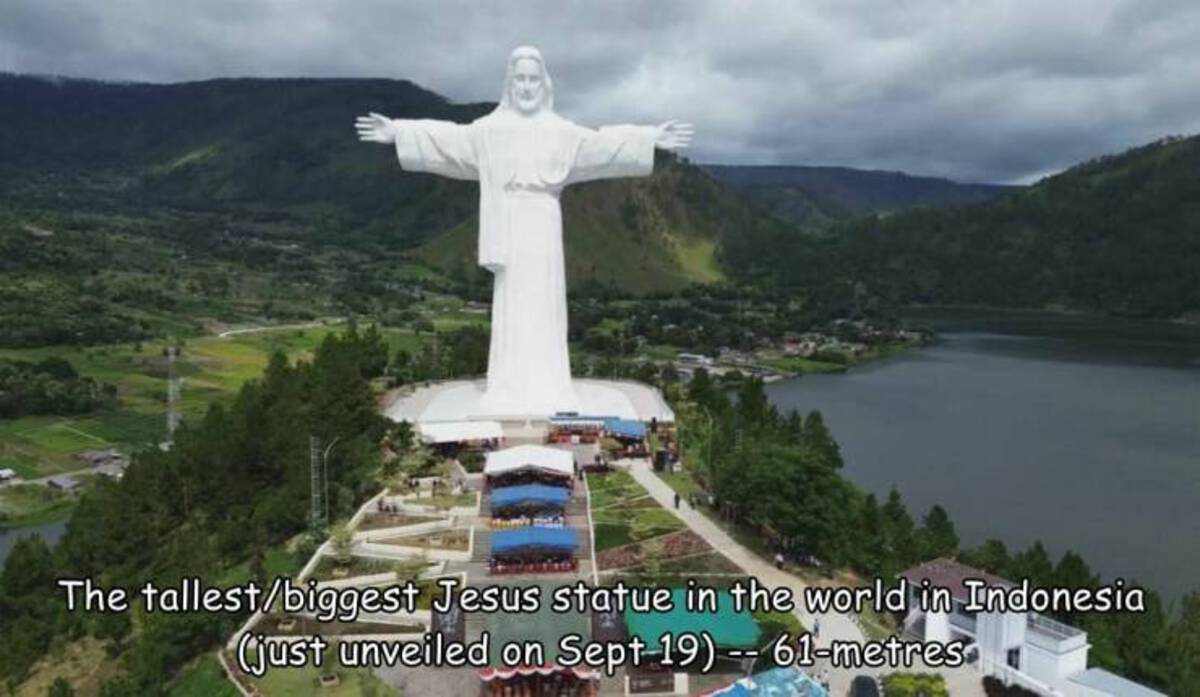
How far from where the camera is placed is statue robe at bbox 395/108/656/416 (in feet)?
91.1

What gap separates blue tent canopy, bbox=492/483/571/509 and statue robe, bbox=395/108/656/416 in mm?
6019

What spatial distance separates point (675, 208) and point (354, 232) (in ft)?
195

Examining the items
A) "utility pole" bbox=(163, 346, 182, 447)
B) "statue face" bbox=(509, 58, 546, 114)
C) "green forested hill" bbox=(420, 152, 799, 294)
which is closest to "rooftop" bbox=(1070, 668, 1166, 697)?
"statue face" bbox=(509, 58, 546, 114)

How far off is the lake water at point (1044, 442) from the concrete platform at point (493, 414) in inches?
388

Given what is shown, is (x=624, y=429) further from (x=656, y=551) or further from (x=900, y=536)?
(x=900, y=536)

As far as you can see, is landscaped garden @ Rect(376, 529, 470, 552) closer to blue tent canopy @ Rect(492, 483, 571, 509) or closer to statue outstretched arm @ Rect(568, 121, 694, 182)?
blue tent canopy @ Rect(492, 483, 571, 509)

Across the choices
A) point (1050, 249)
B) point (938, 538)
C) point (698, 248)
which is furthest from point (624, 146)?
point (1050, 249)

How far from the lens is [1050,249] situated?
140 meters

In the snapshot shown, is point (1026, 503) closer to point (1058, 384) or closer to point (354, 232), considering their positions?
point (1058, 384)

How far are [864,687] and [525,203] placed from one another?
1716cm

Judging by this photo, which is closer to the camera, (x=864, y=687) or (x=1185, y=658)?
(x=864, y=687)

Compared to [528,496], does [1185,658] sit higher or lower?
lower

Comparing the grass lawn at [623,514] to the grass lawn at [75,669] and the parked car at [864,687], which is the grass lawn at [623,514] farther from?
the grass lawn at [75,669]

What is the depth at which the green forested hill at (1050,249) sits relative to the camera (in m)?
127
